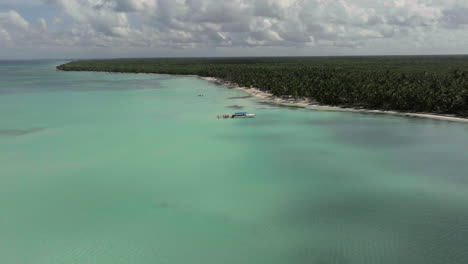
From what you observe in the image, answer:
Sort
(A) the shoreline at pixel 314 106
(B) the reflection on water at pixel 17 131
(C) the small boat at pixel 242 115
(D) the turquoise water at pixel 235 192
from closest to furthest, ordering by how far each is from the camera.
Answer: (D) the turquoise water at pixel 235 192 < (B) the reflection on water at pixel 17 131 < (A) the shoreline at pixel 314 106 < (C) the small boat at pixel 242 115

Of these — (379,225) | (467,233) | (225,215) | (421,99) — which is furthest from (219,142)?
(421,99)

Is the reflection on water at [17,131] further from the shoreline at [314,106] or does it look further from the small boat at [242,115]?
the shoreline at [314,106]

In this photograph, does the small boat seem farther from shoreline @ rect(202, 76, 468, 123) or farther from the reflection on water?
the reflection on water

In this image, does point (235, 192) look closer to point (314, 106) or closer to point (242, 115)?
point (242, 115)

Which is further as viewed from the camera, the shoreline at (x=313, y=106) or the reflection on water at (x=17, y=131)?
the shoreline at (x=313, y=106)

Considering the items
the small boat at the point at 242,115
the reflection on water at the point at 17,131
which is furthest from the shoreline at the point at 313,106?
the reflection on water at the point at 17,131

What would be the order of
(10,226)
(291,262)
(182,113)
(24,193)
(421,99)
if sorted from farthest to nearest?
(182,113) < (421,99) < (24,193) < (10,226) < (291,262)

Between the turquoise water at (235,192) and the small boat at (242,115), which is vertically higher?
the small boat at (242,115)

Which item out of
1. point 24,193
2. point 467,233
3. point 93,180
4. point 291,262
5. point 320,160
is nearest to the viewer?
point 291,262

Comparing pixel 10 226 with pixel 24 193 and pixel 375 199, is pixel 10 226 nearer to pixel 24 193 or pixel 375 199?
pixel 24 193
